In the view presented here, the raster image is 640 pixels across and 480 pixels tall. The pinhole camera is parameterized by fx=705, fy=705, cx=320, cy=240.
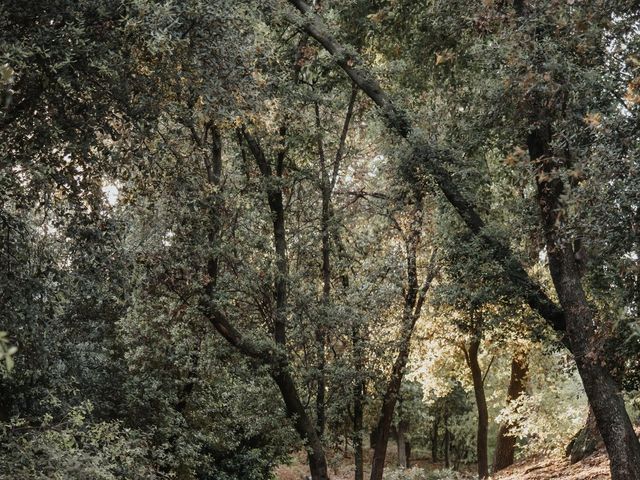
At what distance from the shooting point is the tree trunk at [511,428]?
19.5 metres

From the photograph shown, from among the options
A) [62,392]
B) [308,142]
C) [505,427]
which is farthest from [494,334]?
[505,427]

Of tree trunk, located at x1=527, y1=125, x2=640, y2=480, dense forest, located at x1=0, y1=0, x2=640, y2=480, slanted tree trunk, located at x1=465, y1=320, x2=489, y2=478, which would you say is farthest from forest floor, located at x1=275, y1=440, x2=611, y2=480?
tree trunk, located at x1=527, y1=125, x2=640, y2=480

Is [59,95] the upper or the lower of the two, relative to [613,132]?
upper

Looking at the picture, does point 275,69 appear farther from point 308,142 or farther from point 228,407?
point 228,407

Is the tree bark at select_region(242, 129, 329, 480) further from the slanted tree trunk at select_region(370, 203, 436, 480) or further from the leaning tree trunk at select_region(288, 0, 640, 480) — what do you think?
the leaning tree trunk at select_region(288, 0, 640, 480)

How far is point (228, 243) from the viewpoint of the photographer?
464 inches

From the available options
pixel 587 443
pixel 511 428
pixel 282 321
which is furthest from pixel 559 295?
pixel 511 428

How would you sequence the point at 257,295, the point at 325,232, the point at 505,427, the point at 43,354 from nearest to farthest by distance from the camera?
1. the point at 43,354
2. the point at 257,295
3. the point at 325,232
4. the point at 505,427

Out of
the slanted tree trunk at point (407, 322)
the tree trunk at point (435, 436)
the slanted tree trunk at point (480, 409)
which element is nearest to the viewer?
the slanted tree trunk at point (407, 322)

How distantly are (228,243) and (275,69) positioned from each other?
9.67ft

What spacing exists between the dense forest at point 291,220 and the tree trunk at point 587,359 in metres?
0.03

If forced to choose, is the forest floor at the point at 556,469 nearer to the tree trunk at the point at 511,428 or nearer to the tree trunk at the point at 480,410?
the tree trunk at the point at 511,428

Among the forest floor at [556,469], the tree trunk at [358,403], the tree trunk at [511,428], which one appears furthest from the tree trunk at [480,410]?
the tree trunk at [358,403]

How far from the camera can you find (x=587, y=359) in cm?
827
